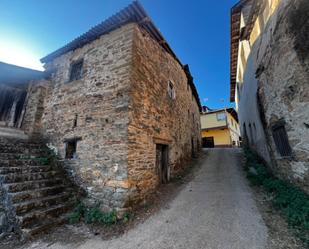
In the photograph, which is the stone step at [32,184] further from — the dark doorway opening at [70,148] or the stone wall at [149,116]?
the stone wall at [149,116]

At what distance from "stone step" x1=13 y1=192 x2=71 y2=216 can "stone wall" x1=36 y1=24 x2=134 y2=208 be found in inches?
25.3

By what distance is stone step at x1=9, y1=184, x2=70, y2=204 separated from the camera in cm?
405

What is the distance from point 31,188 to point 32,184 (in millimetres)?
112

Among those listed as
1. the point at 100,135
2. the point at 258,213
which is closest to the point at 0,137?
the point at 100,135

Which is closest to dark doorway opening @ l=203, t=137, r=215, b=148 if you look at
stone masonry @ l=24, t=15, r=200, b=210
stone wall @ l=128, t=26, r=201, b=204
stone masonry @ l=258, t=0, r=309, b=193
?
stone wall @ l=128, t=26, r=201, b=204

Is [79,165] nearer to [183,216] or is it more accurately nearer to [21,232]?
[21,232]

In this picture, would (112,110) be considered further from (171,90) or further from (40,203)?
(171,90)

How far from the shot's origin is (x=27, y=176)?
4.86 metres

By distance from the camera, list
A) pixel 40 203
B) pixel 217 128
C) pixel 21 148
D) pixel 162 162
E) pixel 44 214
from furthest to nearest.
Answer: pixel 217 128, pixel 162 162, pixel 21 148, pixel 40 203, pixel 44 214

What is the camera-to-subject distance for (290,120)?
15.4ft

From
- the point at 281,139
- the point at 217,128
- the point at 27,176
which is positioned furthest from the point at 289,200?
the point at 217,128

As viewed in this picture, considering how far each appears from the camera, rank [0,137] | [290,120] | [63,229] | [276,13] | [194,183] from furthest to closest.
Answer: [194,183], [0,137], [276,13], [290,120], [63,229]

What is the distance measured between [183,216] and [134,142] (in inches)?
97.0

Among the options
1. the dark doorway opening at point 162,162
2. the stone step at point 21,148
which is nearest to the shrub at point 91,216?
the dark doorway opening at point 162,162
